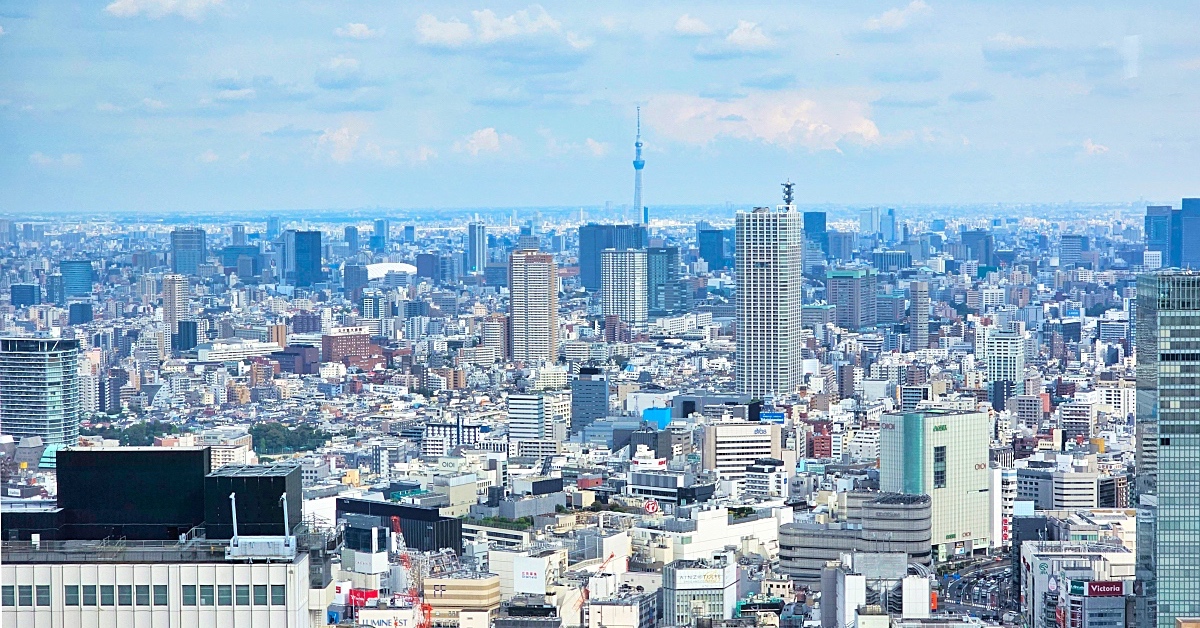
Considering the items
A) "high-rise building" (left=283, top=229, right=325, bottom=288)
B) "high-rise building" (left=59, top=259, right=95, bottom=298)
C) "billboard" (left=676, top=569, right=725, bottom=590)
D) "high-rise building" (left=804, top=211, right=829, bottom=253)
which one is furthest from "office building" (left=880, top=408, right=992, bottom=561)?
"high-rise building" (left=804, top=211, right=829, bottom=253)

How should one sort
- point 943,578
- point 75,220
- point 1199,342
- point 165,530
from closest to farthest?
1. point 165,530
2. point 1199,342
3. point 75,220
4. point 943,578

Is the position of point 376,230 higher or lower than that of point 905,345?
higher

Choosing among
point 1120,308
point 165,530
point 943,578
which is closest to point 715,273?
point 1120,308

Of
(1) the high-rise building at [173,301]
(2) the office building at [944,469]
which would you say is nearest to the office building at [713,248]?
(1) the high-rise building at [173,301]

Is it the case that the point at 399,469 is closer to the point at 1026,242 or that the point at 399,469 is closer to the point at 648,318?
the point at 1026,242

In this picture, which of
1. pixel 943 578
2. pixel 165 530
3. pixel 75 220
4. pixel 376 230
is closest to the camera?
pixel 165 530

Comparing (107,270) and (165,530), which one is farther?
(107,270)

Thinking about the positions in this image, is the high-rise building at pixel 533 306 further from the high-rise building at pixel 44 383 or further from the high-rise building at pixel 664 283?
the high-rise building at pixel 44 383
